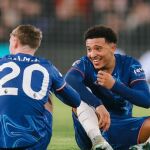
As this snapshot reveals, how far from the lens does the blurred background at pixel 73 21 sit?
1605cm

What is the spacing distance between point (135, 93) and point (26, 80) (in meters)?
1.15

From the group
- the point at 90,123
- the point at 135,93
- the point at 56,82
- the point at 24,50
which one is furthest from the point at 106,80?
the point at 24,50

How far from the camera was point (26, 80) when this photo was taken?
562 cm

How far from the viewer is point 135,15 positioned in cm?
1648

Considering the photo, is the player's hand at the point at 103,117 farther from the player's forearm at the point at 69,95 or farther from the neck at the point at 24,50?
the neck at the point at 24,50

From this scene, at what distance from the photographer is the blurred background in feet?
52.6

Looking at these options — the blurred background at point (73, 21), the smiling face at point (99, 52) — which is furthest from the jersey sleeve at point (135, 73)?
the blurred background at point (73, 21)

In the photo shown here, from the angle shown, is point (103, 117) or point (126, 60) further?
point (126, 60)

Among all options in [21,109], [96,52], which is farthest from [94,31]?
[21,109]

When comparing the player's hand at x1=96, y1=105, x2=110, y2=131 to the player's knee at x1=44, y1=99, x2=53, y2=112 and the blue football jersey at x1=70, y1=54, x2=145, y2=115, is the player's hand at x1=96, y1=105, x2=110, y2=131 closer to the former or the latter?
the blue football jersey at x1=70, y1=54, x2=145, y2=115

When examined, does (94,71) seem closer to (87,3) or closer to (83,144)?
(83,144)

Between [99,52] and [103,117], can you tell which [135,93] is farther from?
[99,52]

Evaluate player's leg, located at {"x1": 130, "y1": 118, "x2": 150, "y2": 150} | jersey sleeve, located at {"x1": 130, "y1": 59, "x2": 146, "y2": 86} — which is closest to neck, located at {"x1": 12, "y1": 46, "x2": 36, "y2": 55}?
jersey sleeve, located at {"x1": 130, "y1": 59, "x2": 146, "y2": 86}

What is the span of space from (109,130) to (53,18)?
393 inches
